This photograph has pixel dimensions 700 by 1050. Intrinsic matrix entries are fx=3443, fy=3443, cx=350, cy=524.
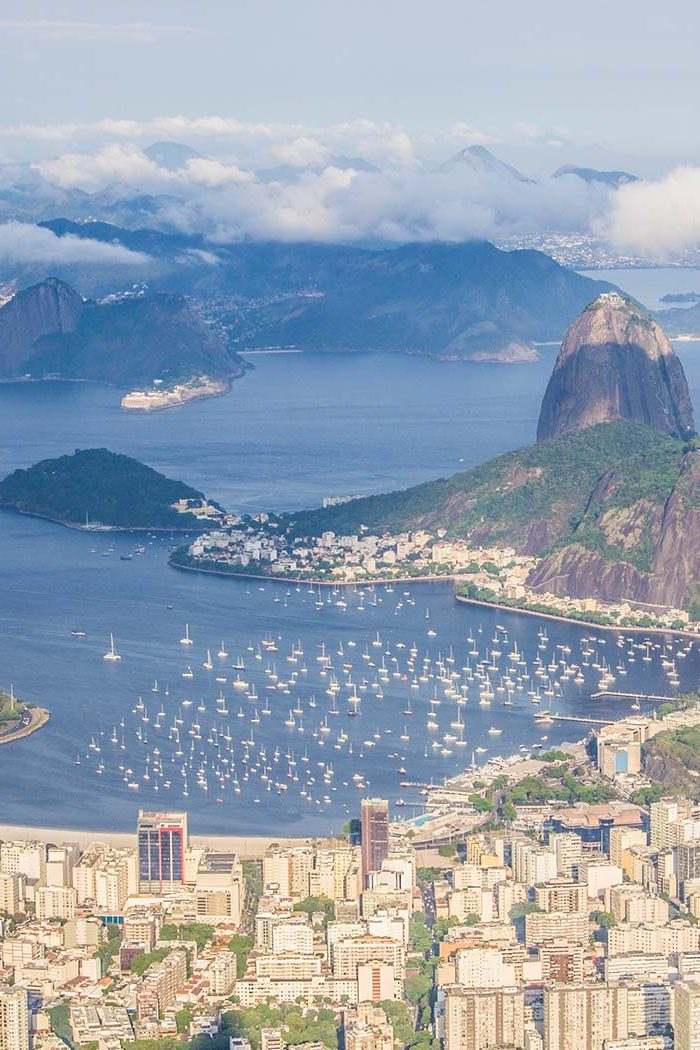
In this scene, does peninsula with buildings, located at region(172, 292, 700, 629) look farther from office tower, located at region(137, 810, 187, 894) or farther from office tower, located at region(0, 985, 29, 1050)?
office tower, located at region(0, 985, 29, 1050)

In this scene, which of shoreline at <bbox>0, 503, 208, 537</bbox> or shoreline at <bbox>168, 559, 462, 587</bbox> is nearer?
shoreline at <bbox>168, 559, 462, 587</bbox>

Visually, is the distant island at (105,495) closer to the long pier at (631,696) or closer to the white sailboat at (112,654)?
the white sailboat at (112,654)

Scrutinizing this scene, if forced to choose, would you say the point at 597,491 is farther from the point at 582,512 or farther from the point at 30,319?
the point at 30,319

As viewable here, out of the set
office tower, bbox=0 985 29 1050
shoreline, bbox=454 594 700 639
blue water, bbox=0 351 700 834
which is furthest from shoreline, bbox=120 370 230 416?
office tower, bbox=0 985 29 1050

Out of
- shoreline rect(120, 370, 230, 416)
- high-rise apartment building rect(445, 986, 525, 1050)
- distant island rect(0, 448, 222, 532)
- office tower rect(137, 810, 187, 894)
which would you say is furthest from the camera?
shoreline rect(120, 370, 230, 416)

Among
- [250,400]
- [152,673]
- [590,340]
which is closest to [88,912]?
[152,673]

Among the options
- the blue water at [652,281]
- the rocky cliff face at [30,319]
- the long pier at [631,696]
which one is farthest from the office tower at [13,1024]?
the blue water at [652,281]
